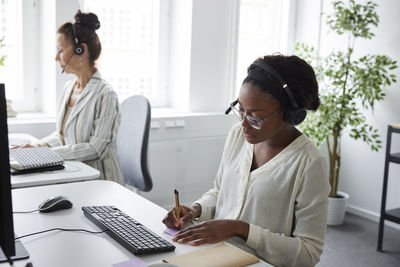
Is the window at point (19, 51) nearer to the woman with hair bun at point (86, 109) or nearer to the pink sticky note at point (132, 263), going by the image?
the woman with hair bun at point (86, 109)

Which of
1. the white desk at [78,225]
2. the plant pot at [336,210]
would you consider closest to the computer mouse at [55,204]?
the white desk at [78,225]

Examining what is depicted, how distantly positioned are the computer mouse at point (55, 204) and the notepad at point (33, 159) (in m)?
0.47

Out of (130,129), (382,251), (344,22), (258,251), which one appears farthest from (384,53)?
(258,251)

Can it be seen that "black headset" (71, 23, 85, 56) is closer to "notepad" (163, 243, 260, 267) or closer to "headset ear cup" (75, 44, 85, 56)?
"headset ear cup" (75, 44, 85, 56)

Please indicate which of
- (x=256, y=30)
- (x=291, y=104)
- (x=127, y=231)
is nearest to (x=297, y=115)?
(x=291, y=104)

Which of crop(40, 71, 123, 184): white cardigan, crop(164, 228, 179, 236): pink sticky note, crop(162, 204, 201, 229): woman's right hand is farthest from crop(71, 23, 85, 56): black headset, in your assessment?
crop(164, 228, 179, 236): pink sticky note

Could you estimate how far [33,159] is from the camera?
2.02 metres

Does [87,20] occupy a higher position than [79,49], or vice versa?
[87,20]

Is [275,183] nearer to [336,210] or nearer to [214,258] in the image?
[214,258]

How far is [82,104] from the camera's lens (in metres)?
2.49

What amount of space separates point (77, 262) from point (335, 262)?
223cm

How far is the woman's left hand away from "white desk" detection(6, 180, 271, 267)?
3cm

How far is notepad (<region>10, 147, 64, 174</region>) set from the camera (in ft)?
6.35

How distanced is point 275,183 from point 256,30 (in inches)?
118
